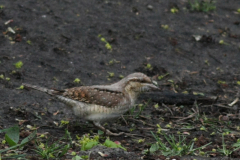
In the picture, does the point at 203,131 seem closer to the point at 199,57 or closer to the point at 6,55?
the point at 199,57

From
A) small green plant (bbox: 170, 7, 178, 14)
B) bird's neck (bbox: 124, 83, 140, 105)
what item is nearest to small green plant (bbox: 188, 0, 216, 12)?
small green plant (bbox: 170, 7, 178, 14)

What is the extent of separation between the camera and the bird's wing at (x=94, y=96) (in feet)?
20.2

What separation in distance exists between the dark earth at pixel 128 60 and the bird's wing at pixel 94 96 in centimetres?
47

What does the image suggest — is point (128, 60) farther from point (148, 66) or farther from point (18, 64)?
point (18, 64)

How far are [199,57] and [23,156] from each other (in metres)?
5.55

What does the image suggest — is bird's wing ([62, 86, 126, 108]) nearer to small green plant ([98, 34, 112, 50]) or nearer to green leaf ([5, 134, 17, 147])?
green leaf ([5, 134, 17, 147])

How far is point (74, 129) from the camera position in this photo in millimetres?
6316

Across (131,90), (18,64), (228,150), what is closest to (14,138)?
(131,90)

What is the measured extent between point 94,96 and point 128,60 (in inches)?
104

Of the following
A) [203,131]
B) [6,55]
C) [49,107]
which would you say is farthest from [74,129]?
[6,55]

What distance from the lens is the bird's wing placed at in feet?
20.2

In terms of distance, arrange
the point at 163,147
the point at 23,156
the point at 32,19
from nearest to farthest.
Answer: the point at 23,156, the point at 163,147, the point at 32,19

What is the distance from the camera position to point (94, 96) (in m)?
6.19

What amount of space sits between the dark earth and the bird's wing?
0.47 metres
